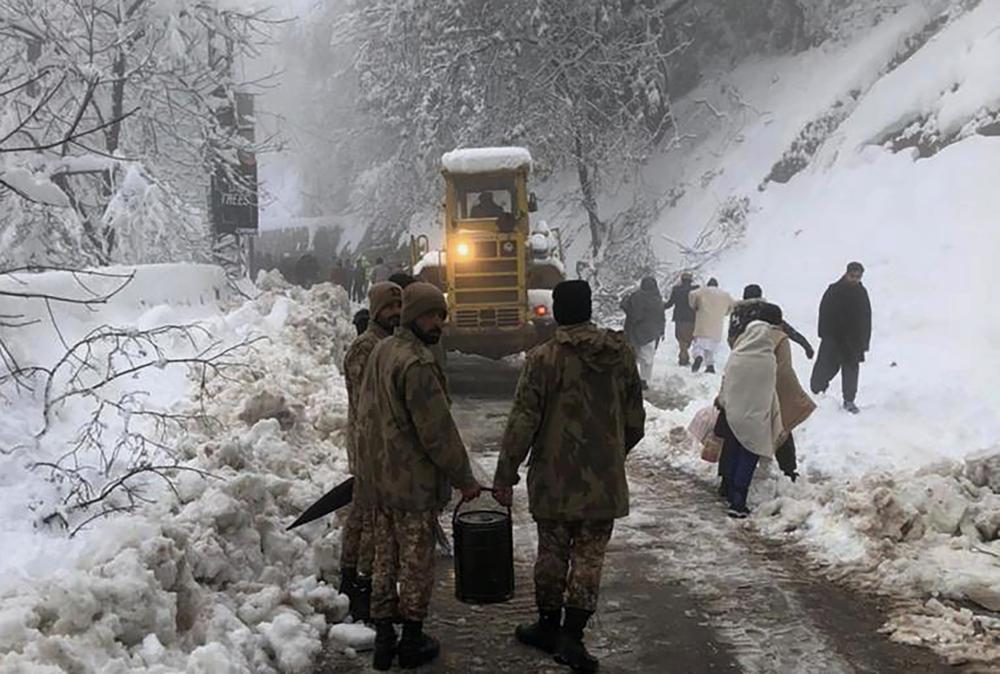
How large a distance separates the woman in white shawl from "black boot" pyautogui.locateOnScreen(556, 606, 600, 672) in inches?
113

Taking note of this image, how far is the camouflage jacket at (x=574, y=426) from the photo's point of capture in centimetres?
431

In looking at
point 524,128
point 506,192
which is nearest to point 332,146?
point 524,128

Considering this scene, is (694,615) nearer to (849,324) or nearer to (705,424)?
(705,424)

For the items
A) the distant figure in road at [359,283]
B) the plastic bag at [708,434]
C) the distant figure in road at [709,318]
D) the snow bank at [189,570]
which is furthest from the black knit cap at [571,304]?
the distant figure in road at [359,283]

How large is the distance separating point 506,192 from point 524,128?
872 cm

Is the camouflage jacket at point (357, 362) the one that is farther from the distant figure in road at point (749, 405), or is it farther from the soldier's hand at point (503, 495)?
the distant figure in road at point (749, 405)

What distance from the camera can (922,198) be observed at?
15.1 metres

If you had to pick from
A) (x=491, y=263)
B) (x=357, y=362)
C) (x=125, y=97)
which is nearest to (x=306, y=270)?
(x=125, y=97)

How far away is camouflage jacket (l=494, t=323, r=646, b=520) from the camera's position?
4312 millimetres

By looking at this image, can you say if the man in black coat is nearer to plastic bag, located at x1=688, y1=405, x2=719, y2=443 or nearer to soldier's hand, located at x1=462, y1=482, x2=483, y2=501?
plastic bag, located at x1=688, y1=405, x2=719, y2=443

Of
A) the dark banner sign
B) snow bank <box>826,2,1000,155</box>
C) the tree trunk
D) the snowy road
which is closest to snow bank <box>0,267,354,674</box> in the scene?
the snowy road

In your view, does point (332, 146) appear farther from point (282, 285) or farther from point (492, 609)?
point (492, 609)

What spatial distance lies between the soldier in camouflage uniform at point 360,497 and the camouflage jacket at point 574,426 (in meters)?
0.90

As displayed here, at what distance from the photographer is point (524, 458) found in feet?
14.3
